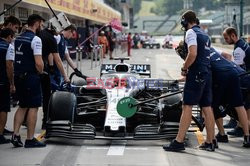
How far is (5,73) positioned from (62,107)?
0.99 m

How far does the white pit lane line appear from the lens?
770cm

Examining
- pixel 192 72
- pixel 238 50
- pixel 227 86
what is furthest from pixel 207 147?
pixel 238 50

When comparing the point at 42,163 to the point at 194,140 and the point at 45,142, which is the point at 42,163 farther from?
the point at 194,140

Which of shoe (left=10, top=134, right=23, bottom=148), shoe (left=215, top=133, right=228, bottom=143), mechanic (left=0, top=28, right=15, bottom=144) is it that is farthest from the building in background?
shoe (left=215, top=133, right=228, bottom=143)

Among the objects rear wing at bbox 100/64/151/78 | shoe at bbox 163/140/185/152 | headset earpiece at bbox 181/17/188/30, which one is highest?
headset earpiece at bbox 181/17/188/30

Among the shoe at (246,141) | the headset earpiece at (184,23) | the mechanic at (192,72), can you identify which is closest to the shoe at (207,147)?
the mechanic at (192,72)

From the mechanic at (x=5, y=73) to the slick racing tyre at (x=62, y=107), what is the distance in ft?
2.17

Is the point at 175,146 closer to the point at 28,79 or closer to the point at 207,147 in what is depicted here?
the point at 207,147

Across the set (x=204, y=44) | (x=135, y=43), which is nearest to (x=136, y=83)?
(x=204, y=44)

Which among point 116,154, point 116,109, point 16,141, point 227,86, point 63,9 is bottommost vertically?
point 116,154

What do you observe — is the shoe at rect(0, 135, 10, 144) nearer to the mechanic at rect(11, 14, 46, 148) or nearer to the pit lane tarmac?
the pit lane tarmac

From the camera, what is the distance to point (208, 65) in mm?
7922

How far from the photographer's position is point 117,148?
8.03 meters

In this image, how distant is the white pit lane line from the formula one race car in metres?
0.14
